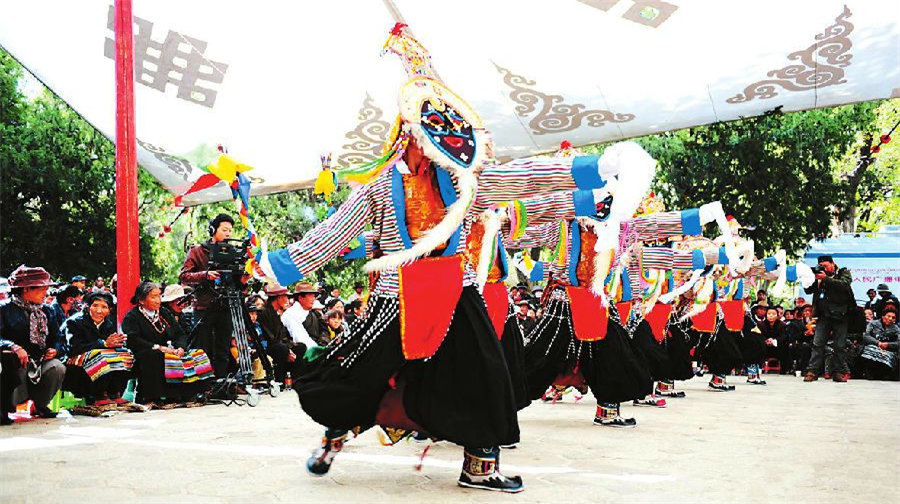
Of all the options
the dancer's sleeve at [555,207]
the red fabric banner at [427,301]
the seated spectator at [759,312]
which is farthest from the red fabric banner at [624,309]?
the seated spectator at [759,312]

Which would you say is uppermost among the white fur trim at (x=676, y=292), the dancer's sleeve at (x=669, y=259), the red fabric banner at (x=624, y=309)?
the dancer's sleeve at (x=669, y=259)

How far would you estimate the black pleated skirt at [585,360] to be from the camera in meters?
5.88

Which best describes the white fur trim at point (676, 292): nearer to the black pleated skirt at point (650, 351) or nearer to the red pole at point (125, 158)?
the black pleated skirt at point (650, 351)

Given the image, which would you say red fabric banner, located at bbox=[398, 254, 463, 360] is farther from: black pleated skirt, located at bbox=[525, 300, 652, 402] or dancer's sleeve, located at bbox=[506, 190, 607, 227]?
Answer: black pleated skirt, located at bbox=[525, 300, 652, 402]

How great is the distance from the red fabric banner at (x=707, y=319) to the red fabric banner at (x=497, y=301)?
16.6 ft

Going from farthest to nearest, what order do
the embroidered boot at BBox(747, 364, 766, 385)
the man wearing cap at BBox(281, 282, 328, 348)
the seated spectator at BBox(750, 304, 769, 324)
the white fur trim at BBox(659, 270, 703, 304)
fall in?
the seated spectator at BBox(750, 304, 769, 324)
the embroidered boot at BBox(747, 364, 766, 385)
the man wearing cap at BBox(281, 282, 328, 348)
the white fur trim at BBox(659, 270, 703, 304)

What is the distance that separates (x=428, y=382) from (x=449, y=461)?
113cm

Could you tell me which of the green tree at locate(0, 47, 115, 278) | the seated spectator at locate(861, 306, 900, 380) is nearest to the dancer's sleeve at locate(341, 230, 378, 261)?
the seated spectator at locate(861, 306, 900, 380)

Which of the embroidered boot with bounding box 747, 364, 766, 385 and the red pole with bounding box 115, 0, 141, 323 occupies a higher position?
the red pole with bounding box 115, 0, 141, 323

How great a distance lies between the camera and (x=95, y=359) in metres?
6.80

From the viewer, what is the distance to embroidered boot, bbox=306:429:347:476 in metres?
3.78

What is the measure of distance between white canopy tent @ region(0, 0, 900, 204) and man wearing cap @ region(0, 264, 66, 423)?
4156mm

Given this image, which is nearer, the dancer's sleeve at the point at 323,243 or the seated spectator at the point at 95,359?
the dancer's sleeve at the point at 323,243

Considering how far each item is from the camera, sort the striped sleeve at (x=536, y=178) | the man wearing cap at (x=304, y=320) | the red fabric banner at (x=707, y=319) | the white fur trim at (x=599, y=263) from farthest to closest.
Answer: the red fabric banner at (x=707, y=319)
the man wearing cap at (x=304, y=320)
the white fur trim at (x=599, y=263)
the striped sleeve at (x=536, y=178)
